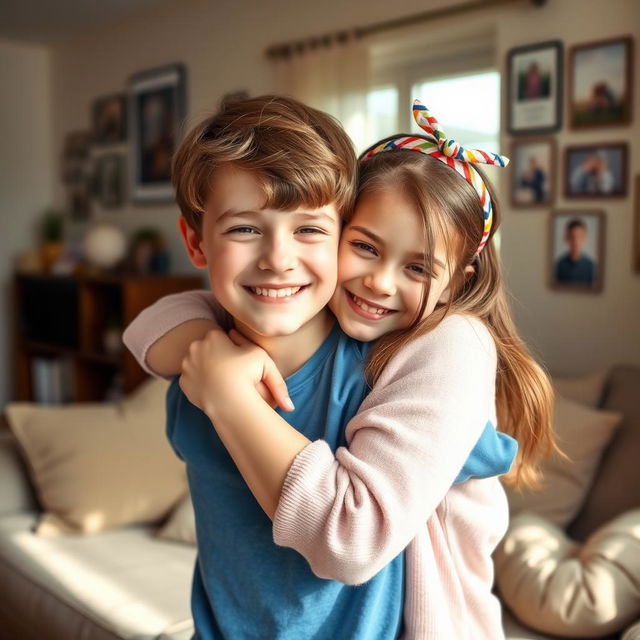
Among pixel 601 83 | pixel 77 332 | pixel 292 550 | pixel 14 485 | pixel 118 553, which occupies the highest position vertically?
pixel 601 83

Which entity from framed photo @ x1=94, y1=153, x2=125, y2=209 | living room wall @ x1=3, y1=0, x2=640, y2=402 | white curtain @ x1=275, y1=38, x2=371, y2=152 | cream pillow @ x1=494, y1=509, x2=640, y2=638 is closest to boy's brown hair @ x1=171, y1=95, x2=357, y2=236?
living room wall @ x1=3, y1=0, x2=640, y2=402

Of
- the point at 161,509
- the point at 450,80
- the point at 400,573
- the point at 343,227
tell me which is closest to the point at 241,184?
the point at 343,227

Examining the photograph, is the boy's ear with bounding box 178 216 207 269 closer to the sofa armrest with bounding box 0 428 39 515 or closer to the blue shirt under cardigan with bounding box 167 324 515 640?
the blue shirt under cardigan with bounding box 167 324 515 640

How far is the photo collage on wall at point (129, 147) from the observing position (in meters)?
4.24

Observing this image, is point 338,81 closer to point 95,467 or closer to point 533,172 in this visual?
point 533,172

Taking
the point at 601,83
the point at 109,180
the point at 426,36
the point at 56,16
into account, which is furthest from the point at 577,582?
the point at 56,16

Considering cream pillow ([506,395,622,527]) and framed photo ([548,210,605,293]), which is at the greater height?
framed photo ([548,210,605,293])

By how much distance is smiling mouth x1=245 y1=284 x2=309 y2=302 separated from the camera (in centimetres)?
75

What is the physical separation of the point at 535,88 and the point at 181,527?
1.91m

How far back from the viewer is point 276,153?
73 centimetres

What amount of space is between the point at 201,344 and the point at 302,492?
0.75 feet

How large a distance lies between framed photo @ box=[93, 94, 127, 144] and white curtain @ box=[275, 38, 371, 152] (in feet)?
5.02

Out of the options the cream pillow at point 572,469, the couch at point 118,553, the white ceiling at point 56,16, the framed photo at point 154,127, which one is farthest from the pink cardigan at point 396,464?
the white ceiling at point 56,16

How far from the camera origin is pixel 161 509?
241 cm
